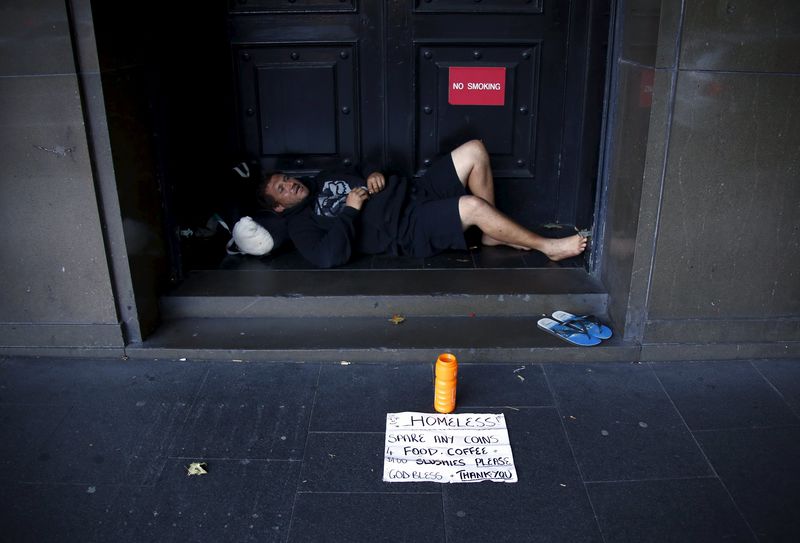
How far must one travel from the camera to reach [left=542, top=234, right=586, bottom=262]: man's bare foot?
391 centimetres

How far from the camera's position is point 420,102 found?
4.27 metres

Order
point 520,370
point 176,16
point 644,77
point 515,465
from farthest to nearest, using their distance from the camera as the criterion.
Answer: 1. point 176,16
2. point 520,370
3. point 644,77
4. point 515,465

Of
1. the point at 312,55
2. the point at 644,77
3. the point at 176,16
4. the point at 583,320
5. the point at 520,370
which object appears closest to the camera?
the point at 644,77

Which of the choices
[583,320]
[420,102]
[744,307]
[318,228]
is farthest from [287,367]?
[744,307]

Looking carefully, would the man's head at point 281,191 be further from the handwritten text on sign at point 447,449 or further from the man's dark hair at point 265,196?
the handwritten text on sign at point 447,449

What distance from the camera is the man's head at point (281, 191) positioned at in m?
4.16

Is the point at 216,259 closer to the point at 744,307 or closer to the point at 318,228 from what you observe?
the point at 318,228

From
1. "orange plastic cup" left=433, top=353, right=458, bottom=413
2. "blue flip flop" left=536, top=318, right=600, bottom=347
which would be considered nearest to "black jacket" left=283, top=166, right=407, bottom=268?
"blue flip flop" left=536, top=318, right=600, bottom=347

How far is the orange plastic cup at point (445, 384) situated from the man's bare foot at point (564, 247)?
1326 millimetres

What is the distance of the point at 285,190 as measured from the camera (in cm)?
417

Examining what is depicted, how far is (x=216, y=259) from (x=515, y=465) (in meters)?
2.23

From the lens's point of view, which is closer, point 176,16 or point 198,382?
point 198,382

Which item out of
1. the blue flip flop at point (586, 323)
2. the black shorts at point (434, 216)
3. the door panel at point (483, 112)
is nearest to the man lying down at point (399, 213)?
the black shorts at point (434, 216)

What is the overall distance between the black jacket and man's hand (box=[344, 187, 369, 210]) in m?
0.03
